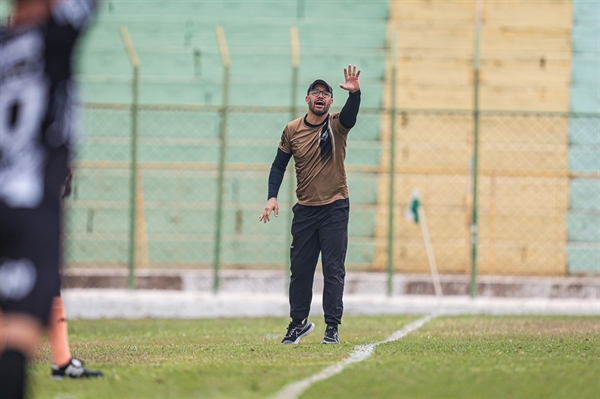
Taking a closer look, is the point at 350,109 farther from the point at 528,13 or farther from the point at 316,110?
the point at 528,13

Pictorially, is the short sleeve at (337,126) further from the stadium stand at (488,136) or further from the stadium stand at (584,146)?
the stadium stand at (488,136)

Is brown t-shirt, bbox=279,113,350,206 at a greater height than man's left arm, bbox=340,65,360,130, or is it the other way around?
man's left arm, bbox=340,65,360,130

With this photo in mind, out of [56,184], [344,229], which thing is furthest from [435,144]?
[56,184]

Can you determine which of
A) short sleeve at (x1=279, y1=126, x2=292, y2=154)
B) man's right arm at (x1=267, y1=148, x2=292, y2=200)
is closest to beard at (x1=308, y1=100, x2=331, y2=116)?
short sleeve at (x1=279, y1=126, x2=292, y2=154)

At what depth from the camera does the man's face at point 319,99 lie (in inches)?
368

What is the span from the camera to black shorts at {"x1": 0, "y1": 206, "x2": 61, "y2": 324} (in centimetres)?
426

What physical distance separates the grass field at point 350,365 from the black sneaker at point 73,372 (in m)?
0.10

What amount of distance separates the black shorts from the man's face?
16.8 ft

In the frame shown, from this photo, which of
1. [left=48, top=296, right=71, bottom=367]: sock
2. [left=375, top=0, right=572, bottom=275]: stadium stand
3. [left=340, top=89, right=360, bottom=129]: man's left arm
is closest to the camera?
[left=48, top=296, right=71, bottom=367]: sock

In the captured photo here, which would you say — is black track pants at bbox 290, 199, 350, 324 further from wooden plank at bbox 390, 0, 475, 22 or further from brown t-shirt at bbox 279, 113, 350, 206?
wooden plank at bbox 390, 0, 475, 22

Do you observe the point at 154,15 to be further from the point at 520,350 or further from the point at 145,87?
the point at 520,350

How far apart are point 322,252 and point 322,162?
732mm

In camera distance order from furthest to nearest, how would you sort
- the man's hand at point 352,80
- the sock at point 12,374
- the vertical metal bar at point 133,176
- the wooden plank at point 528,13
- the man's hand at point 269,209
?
the wooden plank at point 528,13 < the vertical metal bar at point 133,176 < the man's hand at point 269,209 < the man's hand at point 352,80 < the sock at point 12,374

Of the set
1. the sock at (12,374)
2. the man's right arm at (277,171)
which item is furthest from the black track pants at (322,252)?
the sock at (12,374)
